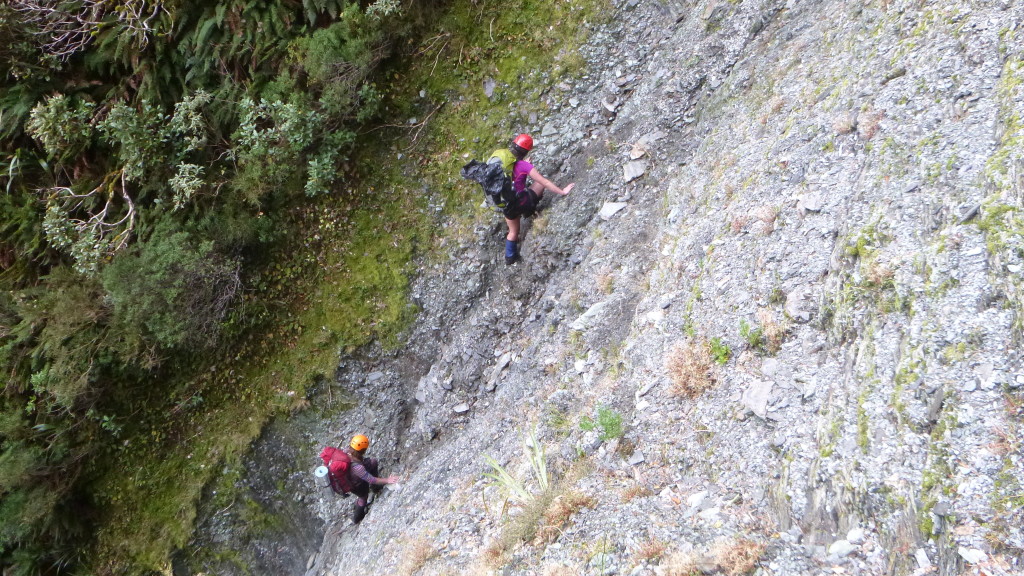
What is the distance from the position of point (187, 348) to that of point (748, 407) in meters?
10.1

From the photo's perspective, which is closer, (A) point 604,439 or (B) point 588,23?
(A) point 604,439

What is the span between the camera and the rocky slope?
429 centimetres

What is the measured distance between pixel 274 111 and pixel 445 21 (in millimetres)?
3614

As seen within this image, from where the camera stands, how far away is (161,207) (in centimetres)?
1084

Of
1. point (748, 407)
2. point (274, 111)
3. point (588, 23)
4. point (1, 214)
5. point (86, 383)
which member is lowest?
point (748, 407)

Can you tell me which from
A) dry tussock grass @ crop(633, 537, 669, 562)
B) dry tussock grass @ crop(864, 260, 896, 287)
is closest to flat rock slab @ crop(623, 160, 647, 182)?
dry tussock grass @ crop(864, 260, 896, 287)

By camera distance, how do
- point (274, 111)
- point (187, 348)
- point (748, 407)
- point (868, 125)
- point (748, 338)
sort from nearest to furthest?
point (748, 407) → point (748, 338) → point (868, 125) → point (274, 111) → point (187, 348)

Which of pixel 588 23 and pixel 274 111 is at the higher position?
pixel 274 111

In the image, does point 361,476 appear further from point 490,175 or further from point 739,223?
point 739,223

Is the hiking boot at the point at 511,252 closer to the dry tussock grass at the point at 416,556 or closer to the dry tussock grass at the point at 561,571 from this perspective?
the dry tussock grass at the point at 416,556

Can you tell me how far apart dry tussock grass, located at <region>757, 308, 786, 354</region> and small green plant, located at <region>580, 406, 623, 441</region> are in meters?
1.69

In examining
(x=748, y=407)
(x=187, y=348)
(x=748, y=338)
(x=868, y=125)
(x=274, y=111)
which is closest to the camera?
(x=748, y=407)

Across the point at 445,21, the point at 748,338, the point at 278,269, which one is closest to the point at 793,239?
the point at 748,338

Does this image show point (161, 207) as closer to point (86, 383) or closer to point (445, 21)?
point (86, 383)
